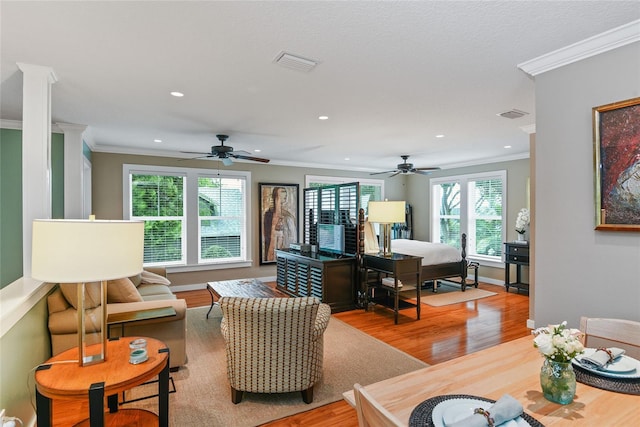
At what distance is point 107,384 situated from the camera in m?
1.57

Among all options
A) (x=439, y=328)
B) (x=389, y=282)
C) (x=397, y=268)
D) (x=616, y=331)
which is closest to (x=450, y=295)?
(x=389, y=282)

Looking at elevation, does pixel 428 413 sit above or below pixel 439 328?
above

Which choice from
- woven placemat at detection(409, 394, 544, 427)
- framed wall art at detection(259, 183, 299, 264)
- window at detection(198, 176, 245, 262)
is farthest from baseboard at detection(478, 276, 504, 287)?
woven placemat at detection(409, 394, 544, 427)

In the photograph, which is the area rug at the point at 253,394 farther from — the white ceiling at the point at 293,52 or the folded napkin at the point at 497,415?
the white ceiling at the point at 293,52

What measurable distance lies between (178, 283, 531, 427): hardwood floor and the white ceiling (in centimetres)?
247

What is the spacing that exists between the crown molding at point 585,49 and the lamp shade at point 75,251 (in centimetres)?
284

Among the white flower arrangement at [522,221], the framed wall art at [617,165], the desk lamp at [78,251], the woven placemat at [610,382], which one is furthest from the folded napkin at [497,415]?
the white flower arrangement at [522,221]

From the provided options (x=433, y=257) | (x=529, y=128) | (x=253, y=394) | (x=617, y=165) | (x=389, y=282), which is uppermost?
(x=529, y=128)

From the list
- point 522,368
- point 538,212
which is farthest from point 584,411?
point 538,212

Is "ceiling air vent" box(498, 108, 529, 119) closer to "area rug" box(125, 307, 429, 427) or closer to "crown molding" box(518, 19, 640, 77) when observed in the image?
"crown molding" box(518, 19, 640, 77)

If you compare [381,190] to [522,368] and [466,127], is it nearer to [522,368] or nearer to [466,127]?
[466,127]

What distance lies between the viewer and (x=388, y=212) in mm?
4738

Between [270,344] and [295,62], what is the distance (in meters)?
1.98

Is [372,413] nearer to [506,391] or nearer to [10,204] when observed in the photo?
[506,391]
